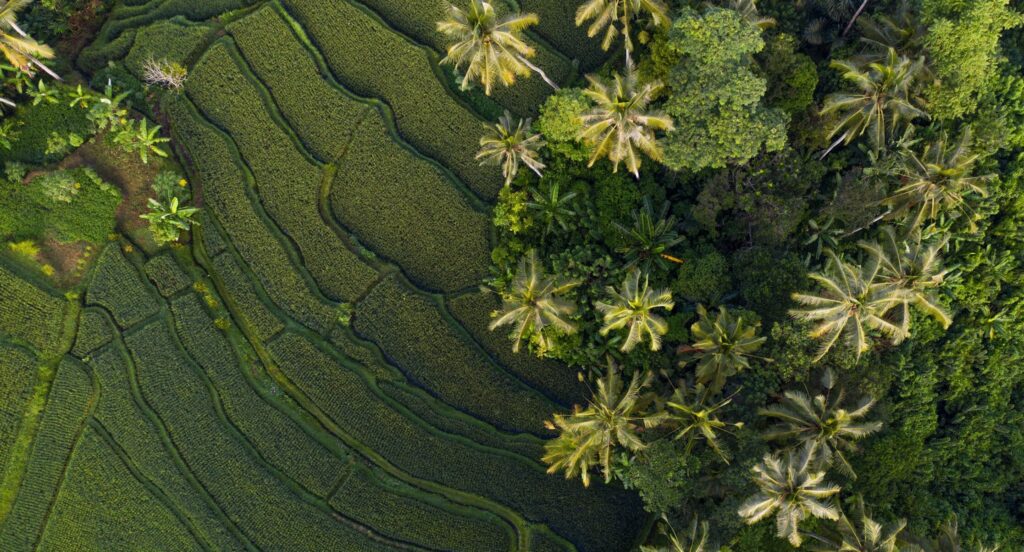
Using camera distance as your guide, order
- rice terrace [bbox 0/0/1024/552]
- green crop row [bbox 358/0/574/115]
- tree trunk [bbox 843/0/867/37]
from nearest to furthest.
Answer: rice terrace [bbox 0/0/1024/552], tree trunk [bbox 843/0/867/37], green crop row [bbox 358/0/574/115]

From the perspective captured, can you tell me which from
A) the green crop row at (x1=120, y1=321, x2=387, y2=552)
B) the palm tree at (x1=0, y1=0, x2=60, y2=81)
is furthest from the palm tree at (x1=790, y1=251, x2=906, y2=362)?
the palm tree at (x1=0, y1=0, x2=60, y2=81)

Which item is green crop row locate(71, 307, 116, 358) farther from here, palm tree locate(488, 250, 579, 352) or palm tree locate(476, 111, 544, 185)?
palm tree locate(476, 111, 544, 185)

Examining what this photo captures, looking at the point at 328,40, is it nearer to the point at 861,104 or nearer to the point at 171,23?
the point at 171,23

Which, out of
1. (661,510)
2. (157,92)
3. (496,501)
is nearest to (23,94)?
(157,92)

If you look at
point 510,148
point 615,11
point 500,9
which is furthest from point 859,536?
point 500,9

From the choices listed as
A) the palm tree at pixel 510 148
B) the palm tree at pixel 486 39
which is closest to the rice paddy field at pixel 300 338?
the palm tree at pixel 510 148
